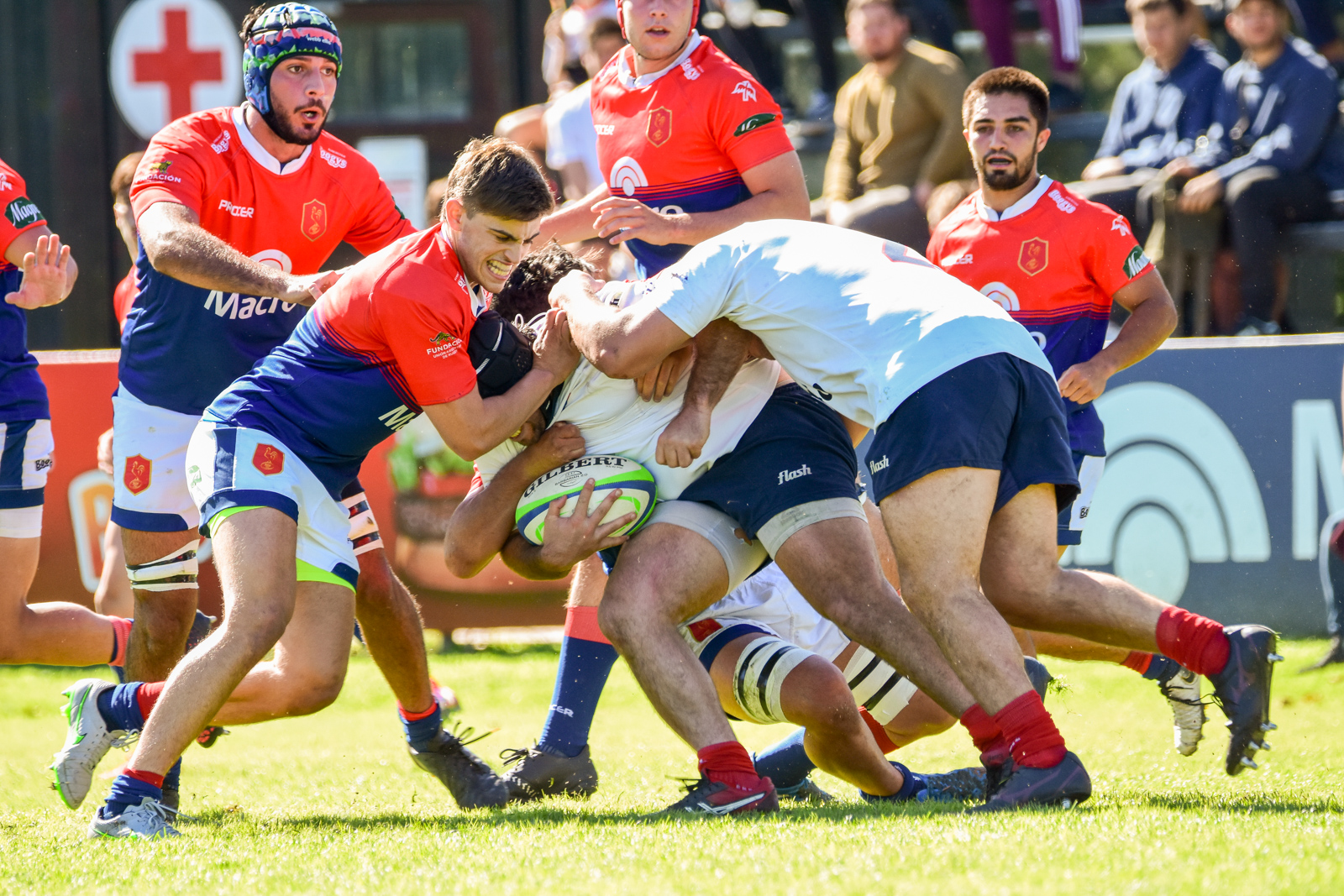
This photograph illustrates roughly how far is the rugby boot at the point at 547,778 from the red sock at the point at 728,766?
2.68 feet

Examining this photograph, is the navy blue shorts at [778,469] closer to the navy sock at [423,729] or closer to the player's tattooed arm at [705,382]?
the player's tattooed arm at [705,382]

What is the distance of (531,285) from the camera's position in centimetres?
480

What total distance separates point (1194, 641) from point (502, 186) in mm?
2368

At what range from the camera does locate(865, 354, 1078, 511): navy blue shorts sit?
3.88m

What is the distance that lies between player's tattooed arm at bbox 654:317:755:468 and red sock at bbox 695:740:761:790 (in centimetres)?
83

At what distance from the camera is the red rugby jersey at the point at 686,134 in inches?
213

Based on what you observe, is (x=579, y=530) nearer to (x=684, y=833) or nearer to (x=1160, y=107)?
(x=684, y=833)

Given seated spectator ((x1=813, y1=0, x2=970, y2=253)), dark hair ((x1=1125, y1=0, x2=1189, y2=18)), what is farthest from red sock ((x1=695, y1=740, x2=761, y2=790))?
dark hair ((x1=1125, y1=0, x2=1189, y2=18))

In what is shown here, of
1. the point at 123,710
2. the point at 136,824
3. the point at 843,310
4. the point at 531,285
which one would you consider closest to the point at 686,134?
the point at 531,285

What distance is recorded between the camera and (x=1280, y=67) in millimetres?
8617

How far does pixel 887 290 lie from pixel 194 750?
12.6ft

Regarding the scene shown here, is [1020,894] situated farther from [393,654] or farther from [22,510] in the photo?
[22,510]

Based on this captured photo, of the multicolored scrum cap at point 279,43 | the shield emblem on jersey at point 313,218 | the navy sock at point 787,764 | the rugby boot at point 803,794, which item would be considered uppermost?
the multicolored scrum cap at point 279,43

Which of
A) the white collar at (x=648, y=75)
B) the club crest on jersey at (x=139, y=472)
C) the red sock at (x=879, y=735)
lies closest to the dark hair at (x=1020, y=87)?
the white collar at (x=648, y=75)
